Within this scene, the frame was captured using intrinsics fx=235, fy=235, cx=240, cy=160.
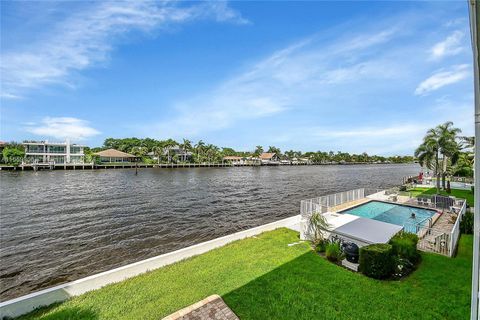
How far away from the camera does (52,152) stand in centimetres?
7188

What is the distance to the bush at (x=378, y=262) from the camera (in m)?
7.76

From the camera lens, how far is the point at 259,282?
752cm

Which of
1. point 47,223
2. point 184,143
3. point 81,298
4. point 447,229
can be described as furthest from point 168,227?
point 184,143

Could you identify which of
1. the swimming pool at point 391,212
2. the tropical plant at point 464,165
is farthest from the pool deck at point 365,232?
the tropical plant at point 464,165

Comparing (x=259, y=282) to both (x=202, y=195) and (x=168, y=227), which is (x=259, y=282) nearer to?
(x=168, y=227)

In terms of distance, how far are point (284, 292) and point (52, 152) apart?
87662mm

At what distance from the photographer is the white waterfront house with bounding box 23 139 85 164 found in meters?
68.6

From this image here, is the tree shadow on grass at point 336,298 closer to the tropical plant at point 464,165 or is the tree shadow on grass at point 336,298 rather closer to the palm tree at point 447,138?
the palm tree at point 447,138

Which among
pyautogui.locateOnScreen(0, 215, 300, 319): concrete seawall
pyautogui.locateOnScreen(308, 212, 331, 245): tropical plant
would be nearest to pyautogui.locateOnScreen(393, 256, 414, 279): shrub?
pyautogui.locateOnScreen(308, 212, 331, 245): tropical plant

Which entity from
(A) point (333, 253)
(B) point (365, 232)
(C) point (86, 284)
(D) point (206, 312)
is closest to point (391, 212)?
(B) point (365, 232)

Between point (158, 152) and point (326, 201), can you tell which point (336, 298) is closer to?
point (326, 201)

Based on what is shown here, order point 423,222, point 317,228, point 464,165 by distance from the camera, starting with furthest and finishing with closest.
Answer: point 464,165, point 423,222, point 317,228

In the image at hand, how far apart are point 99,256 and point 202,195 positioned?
18581mm

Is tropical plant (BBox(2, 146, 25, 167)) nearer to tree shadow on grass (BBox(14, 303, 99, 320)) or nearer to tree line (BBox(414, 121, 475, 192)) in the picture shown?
tree shadow on grass (BBox(14, 303, 99, 320))
